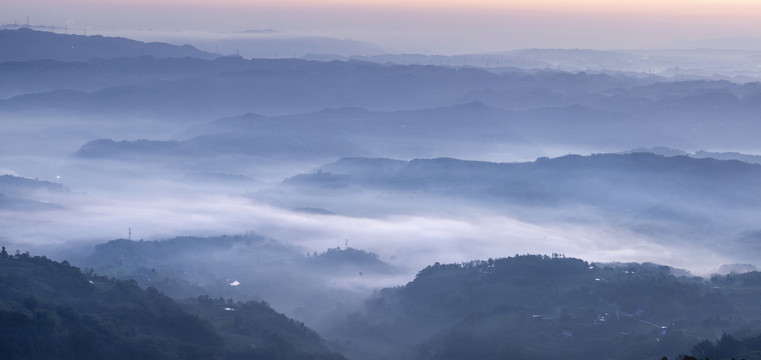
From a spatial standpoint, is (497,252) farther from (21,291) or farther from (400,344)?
(21,291)

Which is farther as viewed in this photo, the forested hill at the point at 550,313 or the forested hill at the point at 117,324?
the forested hill at the point at 550,313

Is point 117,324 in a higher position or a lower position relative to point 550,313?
lower

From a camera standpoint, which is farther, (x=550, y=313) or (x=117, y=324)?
(x=550, y=313)

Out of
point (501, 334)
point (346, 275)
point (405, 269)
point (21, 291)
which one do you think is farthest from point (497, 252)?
point (21, 291)
